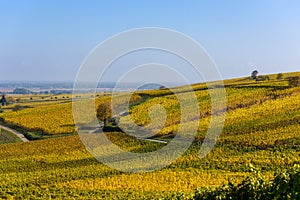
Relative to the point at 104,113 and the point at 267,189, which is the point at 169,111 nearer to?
the point at 104,113

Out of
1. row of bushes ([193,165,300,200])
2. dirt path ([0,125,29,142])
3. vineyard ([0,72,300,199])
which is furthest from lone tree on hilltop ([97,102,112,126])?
row of bushes ([193,165,300,200])

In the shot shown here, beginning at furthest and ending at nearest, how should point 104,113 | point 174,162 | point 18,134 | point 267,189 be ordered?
point 18,134, point 104,113, point 174,162, point 267,189

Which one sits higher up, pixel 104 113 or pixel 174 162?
pixel 104 113

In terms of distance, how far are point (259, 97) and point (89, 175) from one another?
33.6 metres

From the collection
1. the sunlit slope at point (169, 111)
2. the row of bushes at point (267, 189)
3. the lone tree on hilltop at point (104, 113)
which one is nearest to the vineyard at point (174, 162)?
the row of bushes at point (267, 189)

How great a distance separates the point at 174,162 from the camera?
2814 cm

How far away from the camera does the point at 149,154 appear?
30.2 metres

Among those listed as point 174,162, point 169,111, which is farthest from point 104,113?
point 174,162

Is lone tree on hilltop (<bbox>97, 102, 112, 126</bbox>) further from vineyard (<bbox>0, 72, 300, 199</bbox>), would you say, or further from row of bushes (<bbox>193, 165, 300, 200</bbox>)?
row of bushes (<bbox>193, 165, 300, 200</bbox>)

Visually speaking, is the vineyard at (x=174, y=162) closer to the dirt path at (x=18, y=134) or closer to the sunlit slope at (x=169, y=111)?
the sunlit slope at (x=169, y=111)

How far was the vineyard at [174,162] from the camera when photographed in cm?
2198

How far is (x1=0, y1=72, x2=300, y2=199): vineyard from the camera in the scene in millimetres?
21978

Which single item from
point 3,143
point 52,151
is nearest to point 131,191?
point 52,151

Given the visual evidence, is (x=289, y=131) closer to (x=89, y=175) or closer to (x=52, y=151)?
(x=89, y=175)
